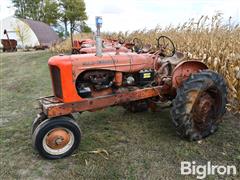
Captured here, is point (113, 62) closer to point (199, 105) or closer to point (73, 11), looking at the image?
point (199, 105)

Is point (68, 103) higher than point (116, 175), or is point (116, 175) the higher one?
point (68, 103)

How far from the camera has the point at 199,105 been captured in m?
3.28

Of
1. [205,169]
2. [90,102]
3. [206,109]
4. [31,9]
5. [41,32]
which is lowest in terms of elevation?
[205,169]

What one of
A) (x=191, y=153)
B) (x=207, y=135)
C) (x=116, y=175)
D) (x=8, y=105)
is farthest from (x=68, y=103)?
(x=8, y=105)

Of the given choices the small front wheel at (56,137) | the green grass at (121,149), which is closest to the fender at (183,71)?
the green grass at (121,149)

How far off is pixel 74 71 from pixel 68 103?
0.35 meters

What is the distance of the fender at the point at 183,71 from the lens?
136 inches

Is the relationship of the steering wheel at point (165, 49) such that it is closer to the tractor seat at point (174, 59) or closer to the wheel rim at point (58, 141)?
the tractor seat at point (174, 59)

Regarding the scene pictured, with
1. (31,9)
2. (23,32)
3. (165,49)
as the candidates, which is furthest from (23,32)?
(165,49)

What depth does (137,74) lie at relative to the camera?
354 centimetres

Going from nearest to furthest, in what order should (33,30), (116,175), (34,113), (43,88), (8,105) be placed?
1. (116,175)
2. (34,113)
3. (8,105)
4. (43,88)
5. (33,30)

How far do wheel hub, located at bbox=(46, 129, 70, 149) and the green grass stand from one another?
0.17 metres

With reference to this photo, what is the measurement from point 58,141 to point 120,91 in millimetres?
937

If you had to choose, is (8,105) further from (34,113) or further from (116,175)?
(116,175)
